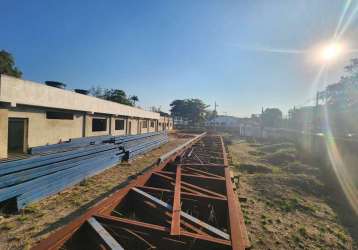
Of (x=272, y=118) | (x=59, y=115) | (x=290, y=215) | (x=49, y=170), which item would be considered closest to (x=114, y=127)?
(x=59, y=115)

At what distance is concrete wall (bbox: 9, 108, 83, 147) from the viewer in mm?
8548

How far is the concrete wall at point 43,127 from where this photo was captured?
28.0ft

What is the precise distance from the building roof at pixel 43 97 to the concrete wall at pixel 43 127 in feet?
1.61

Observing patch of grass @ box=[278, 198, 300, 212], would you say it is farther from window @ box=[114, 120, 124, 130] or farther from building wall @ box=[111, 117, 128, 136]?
window @ box=[114, 120, 124, 130]

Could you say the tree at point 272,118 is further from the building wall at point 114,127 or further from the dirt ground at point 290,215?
the dirt ground at point 290,215

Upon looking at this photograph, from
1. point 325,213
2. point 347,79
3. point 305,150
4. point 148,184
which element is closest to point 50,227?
point 148,184

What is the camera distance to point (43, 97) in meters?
9.08

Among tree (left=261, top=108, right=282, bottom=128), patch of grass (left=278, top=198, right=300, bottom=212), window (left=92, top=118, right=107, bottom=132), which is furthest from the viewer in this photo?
tree (left=261, top=108, right=282, bottom=128)

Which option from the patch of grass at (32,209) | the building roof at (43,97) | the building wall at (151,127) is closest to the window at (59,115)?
the building roof at (43,97)

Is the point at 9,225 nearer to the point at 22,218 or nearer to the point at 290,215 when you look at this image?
the point at 22,218

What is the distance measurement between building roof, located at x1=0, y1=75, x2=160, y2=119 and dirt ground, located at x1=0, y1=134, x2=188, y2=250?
439 centimetres

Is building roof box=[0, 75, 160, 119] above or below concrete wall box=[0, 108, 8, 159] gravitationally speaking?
above

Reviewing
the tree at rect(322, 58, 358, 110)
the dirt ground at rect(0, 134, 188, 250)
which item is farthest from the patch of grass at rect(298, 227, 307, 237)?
the tree at rect(322, 58, 358, 110)

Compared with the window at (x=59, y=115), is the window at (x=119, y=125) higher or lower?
lower
